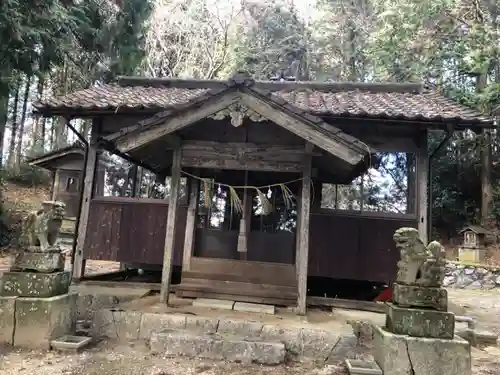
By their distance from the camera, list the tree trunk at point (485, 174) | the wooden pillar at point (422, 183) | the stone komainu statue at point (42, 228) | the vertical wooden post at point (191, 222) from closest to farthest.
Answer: the stone komainu statue at point (42, 228)
the vertical wooden post at point (191, 222)
the wooden pillar at point (422, 183)
the tree trunk at point (485, 174)

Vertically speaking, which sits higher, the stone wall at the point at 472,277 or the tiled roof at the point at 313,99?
the tiled roof at the point at 313,99

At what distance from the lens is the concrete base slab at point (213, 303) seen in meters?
6.75

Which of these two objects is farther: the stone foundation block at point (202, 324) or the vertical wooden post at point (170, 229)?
the vertical wooden post at point (170, 229)

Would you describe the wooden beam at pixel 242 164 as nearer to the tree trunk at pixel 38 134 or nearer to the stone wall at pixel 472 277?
the stone wall at pixel 472 277

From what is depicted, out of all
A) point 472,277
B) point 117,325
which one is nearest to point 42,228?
point 117,325

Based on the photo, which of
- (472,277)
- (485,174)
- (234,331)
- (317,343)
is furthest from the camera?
(485,174)

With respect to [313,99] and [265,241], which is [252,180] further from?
[313,99]

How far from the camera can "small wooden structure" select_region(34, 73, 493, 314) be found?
242 inches

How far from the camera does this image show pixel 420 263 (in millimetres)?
4660

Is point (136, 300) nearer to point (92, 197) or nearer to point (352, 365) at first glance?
point (92, 197)

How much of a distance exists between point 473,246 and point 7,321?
17421mm

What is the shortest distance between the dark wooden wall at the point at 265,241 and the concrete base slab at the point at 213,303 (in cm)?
99

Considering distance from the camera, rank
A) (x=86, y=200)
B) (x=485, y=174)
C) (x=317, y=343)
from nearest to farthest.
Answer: (x=317, y=343)
(x=86, y=200)
(x=485, y=174)

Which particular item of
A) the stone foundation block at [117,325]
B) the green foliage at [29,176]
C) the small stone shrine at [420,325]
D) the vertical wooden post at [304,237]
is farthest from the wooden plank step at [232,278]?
the green foliage at [29,176]
